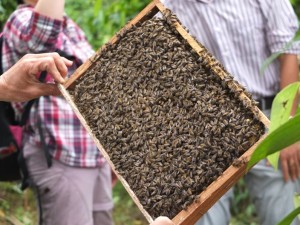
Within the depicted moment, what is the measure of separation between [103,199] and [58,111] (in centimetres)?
66

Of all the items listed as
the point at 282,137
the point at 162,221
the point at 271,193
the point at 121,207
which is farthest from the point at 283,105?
the point at 121,207

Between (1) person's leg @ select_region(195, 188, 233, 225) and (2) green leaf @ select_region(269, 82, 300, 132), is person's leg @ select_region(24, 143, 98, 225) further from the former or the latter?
(2) green leaf @ select_region(269, 82, 300, 132)

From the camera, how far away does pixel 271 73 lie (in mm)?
3373

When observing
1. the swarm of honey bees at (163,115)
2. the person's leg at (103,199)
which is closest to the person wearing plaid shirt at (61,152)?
the person's leg at (103,199)

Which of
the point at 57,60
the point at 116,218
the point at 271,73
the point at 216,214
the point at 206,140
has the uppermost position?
the point at 57,60

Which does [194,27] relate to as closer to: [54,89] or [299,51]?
[299,51]

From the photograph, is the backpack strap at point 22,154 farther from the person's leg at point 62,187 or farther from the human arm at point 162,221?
the human arm at point 162,221

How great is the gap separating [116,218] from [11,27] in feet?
8.70

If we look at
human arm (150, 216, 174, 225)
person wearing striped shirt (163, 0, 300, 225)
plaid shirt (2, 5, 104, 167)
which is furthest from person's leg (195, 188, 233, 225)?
human arm (150, 216, 174, 225)

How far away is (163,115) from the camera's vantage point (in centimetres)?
233

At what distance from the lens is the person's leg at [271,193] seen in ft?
10.7

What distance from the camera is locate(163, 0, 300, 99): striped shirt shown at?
127 inches

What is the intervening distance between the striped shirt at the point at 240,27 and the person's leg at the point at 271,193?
43 cm

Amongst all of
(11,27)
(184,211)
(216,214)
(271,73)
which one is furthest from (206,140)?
(11,27)
